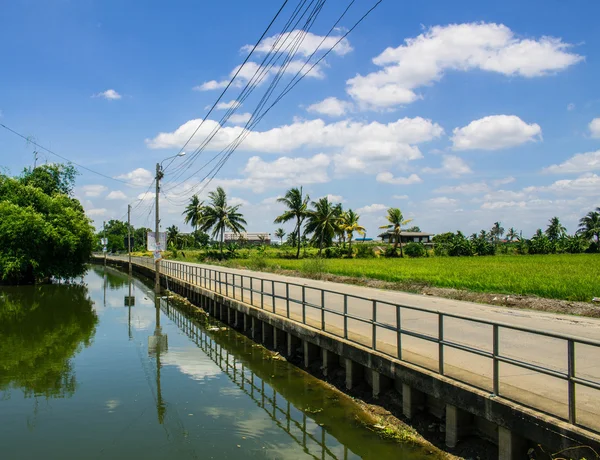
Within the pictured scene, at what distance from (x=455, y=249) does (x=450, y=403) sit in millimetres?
59949

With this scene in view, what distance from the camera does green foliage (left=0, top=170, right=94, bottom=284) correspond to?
3597 centimetres

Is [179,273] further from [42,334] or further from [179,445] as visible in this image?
[179,445]

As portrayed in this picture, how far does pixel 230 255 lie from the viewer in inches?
2440

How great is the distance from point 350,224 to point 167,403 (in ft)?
178

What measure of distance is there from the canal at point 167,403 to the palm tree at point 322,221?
40.9 m

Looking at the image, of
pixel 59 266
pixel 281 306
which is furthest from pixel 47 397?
pixel 59 266

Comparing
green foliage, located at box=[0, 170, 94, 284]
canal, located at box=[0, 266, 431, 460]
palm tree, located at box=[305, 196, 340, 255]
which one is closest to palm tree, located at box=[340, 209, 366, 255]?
palm tree, located at box=[305, 196, 340, 255]

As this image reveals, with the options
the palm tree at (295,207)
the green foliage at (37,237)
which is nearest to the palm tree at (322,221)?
the palm tree at (295,207)

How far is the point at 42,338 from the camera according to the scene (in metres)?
18.3

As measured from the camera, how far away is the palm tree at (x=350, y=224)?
6206 centimetres

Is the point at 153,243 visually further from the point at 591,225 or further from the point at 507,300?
the point at 591,225

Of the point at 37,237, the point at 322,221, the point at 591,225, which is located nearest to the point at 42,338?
the point at 37,237

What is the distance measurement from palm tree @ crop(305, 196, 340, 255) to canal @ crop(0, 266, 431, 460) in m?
40.9

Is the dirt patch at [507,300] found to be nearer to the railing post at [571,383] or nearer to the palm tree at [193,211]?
the railing post at [571,383]
